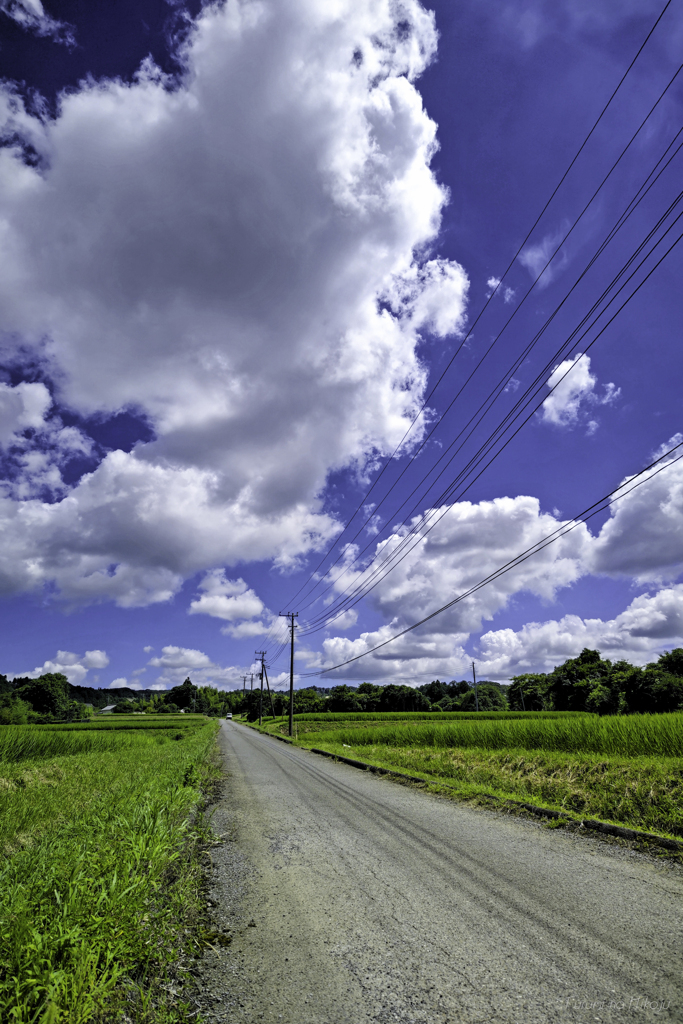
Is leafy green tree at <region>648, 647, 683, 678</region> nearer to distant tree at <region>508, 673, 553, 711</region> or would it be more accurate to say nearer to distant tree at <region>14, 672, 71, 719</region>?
distant tree at <region>508, 673, 553, 711</region>

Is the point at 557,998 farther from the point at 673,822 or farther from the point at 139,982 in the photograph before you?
the point at 673,822

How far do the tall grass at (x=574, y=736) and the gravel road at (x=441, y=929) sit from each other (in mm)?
6266

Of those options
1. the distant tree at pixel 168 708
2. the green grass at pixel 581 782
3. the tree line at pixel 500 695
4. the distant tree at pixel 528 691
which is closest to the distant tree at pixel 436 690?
the tree line at pixel 500 695

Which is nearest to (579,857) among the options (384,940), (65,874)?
(384,940)

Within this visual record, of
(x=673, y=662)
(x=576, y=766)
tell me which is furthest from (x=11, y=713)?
(x=673, y=662)

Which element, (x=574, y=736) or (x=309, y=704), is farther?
(x=309, y=704)

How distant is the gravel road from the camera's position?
276 centimetres

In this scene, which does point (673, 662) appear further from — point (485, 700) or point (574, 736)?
point (485, 700)

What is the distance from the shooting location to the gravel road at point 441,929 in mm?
2764

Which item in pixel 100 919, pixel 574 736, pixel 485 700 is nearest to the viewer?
pixel 100 919

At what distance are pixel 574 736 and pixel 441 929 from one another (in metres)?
12.1

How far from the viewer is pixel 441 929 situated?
12.0 ft

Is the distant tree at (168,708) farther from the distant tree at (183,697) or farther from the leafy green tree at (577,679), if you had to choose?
the leafy green tree at (577,679)

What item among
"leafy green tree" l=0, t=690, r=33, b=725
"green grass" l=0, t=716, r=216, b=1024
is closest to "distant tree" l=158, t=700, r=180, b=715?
"leafy green tree" l=0, t=690, r=33, b=725
